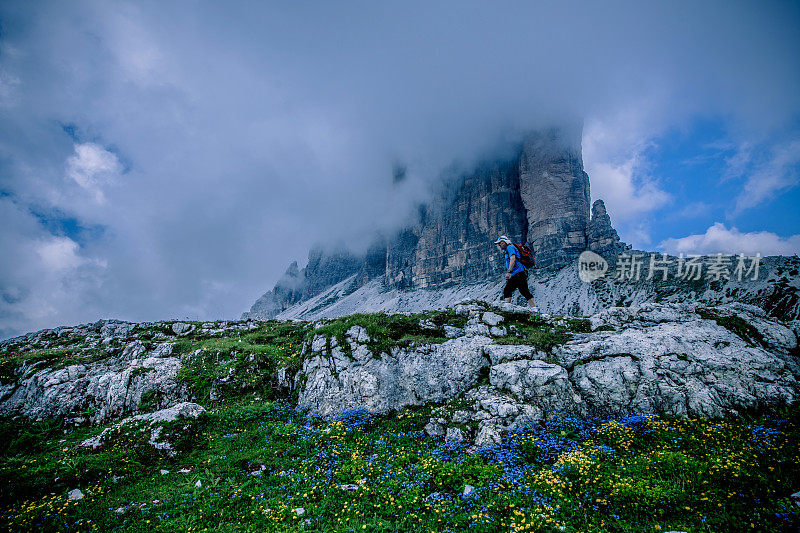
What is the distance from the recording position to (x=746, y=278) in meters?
48.4

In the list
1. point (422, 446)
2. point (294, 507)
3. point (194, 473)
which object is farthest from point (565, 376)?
point (194, 473)

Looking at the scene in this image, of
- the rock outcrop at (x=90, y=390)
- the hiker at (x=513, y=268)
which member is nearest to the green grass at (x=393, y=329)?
the hiker at (x=513, y=268)

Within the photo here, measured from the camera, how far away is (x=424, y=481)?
25.1 ft

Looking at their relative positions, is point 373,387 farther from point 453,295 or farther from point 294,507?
point 453,295

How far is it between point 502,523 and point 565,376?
5881 millimetres

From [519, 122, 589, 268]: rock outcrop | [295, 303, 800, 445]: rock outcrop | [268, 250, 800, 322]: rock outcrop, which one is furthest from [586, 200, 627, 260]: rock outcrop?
[295, 303, 800, 445]: rock outcrop

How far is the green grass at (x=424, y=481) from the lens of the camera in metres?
6.17

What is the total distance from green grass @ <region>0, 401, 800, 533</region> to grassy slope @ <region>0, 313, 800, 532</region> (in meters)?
0.03

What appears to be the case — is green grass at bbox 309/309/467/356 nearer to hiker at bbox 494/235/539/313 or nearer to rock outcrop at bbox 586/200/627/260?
hiker at bbox 494/235/539/313

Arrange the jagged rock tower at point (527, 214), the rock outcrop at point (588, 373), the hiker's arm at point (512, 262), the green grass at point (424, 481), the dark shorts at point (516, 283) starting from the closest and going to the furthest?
Result: the green grass at point (424, 481)
the rock outcrop at point (588, 373)
the hiker's arm at point (512, 262)
the dark shorts at point (516, 283)
the jagged rock tower at point (527, 214)

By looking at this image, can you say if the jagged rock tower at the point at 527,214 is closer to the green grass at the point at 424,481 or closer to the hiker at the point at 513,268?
the hiker at the point at 513,268

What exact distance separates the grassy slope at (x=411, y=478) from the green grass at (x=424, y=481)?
0.03m

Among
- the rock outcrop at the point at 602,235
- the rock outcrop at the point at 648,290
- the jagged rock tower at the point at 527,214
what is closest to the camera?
the rock outcrop at the point at 648,290

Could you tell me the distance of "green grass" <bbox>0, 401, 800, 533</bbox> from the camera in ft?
20.2
